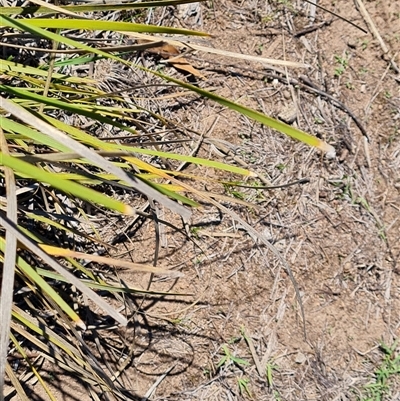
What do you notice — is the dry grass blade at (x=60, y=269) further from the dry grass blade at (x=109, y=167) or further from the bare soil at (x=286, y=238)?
the bare soil at (x=286, y=238)

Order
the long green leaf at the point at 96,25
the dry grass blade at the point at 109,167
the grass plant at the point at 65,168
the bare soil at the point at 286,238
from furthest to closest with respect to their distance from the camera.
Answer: the bare soil at the point at 286,238 < the grass plant at the point at 65,168 < the long green leaf at the point at 96,25 < the dry grass blade at the point at 109,167

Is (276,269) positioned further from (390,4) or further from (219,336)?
(390,4)

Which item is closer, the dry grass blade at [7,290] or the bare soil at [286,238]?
the dry grass blade at [7,290]

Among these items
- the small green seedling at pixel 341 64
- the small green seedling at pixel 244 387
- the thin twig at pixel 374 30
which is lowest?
the small green seedling at pixel 244 387

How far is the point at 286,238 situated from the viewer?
63.6 inches

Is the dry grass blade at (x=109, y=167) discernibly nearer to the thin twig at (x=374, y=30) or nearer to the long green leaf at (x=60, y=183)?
the long green leaf at (x=60, y=183)

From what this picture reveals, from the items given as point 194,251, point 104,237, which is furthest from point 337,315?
point 104,237

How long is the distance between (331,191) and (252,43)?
1.59 feet

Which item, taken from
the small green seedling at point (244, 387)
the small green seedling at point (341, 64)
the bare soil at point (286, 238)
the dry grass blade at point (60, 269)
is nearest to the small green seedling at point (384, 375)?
the bare soil at point (286, 238)

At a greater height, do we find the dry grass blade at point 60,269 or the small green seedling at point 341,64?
the small green seedling at point 341,64

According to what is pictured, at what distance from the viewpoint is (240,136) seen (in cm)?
163

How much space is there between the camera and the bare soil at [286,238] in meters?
1.57

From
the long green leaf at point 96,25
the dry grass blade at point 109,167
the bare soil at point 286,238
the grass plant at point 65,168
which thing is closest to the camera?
the dry grass blade at point 109,167

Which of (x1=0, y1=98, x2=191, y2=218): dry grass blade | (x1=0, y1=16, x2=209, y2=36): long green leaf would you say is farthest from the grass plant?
(x1=0, y1=98, x2=191, y2=218): dry grass blade
